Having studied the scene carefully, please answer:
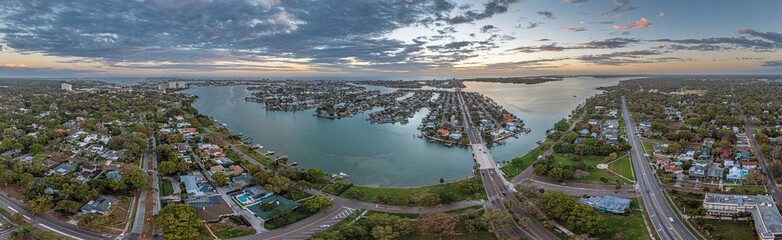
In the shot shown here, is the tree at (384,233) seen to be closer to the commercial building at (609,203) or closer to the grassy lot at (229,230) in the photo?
the grassy lot at (229,230)

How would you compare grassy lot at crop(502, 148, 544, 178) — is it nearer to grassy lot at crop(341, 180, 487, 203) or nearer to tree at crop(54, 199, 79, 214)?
grassy lot at crop(341, 180, 487, 203)

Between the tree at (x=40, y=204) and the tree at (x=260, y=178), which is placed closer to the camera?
the tree at (x=40, y=204)

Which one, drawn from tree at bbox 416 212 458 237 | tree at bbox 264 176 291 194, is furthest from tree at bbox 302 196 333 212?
tree at bbox 416 212 458 237

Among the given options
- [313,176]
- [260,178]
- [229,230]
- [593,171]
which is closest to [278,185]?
[260,178]

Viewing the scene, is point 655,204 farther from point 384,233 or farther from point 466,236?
point 384,233

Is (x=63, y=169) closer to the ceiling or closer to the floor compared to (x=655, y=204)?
closer to the ceiling

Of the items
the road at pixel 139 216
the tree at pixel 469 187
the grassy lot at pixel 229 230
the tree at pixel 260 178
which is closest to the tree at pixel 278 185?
the tree at pixel 260 178
